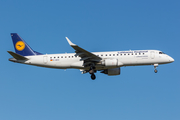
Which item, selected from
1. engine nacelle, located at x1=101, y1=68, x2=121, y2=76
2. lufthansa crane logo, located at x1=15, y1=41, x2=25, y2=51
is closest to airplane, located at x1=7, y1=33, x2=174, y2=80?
engine nacelle, located at x1=101, y1=68, x2=121, y2=76

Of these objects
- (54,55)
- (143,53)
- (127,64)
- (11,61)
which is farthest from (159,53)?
(11,61)

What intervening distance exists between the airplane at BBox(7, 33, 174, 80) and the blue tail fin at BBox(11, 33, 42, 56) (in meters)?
0.61

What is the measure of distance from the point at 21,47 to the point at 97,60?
13093 millimetres

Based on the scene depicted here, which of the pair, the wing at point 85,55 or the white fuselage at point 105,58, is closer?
the wing at point 85,55

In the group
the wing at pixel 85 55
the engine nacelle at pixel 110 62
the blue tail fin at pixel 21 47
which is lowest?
the engine nacelle at pixel 110 62

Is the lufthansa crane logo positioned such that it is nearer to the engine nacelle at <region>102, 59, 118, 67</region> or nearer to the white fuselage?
the white fuselage

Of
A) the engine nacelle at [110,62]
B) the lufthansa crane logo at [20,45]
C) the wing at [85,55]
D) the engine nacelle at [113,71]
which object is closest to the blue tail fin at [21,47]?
the lufthansa crane logo at [20,45]

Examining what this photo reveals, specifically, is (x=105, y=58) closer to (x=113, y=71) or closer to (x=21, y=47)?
(x=113, y=71)

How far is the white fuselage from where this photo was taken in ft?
128

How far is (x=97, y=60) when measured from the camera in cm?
3872

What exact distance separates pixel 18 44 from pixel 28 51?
7.44ft

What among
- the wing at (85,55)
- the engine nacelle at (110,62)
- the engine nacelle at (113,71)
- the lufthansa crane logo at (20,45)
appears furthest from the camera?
the lufthansa crane logo at (20,45)

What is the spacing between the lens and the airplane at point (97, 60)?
38406 millimetres

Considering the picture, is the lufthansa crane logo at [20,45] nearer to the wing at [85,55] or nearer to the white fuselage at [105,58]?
the white fuselage at [105,58]
